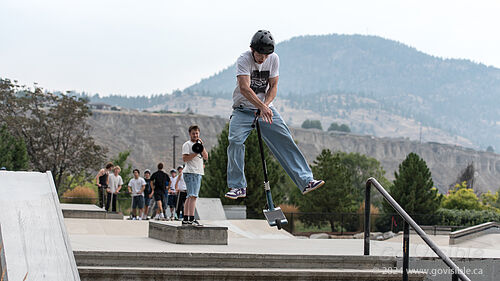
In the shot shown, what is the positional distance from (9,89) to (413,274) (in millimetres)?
53023

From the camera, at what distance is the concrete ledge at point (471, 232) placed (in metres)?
22.2

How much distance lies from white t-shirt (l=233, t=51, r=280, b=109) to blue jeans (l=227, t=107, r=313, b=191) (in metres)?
0.13

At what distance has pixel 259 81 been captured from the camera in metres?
7.84

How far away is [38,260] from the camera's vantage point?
18.6 feet

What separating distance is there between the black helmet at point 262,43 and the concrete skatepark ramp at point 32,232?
2726 mm

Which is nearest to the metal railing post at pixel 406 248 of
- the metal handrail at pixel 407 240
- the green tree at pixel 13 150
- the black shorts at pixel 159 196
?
the metal handrail at pixel 407 240

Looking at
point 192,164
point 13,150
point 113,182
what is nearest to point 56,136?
point 13,150

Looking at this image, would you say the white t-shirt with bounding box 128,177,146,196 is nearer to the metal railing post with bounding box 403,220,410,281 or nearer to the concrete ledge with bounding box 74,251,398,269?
the concrete ledge with bounding box 74,251,398,269

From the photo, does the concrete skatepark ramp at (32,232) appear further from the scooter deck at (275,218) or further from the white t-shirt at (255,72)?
the scooter deck at (275,218)

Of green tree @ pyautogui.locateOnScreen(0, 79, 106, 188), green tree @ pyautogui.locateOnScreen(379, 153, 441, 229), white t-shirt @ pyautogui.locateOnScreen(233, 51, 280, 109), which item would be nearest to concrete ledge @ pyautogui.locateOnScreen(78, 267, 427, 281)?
white t-shirt @ pyautogui.locateOnScreen(233, 51, 280, 109)

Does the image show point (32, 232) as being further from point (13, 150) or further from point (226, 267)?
point (13, 150)

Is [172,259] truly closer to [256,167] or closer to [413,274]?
[413,274]

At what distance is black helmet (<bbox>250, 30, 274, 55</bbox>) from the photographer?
7.48 metres

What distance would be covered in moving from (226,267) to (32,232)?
76.7 inches
